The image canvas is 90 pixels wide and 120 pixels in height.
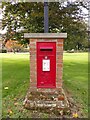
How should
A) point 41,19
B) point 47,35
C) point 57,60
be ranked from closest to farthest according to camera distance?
point 47,35, point 57,60, point 41,19

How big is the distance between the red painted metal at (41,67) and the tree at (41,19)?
5726mm

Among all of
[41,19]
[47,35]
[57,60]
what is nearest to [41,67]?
[57,60]

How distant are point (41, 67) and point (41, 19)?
6.10 meters

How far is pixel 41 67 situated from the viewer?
5.27m

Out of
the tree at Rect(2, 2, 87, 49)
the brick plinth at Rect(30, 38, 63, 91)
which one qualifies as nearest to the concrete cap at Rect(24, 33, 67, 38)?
the brick plinth at Rect(30, 38, 63, 91)

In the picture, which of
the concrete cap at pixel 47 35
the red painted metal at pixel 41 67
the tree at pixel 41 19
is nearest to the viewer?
the concrete cap at pixel 47 35

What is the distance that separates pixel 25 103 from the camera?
500 centimetres

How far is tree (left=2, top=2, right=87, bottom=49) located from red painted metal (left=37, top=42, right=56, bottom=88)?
573 cm

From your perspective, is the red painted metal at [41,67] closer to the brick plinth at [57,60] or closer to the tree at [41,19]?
the brick plinth at [57,60]

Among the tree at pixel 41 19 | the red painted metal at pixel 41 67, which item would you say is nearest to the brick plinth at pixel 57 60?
the red painted metal at pixel 41 67

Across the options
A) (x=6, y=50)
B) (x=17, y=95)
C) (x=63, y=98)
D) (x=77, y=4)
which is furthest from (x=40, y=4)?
(x=6, y=50)

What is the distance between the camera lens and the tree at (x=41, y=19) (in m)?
11.2

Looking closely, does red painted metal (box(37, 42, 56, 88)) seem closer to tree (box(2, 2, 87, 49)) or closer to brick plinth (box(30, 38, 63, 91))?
brick plinth (box(30, 38, 63, 91))

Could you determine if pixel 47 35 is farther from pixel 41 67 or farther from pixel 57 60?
pixel 41 67
